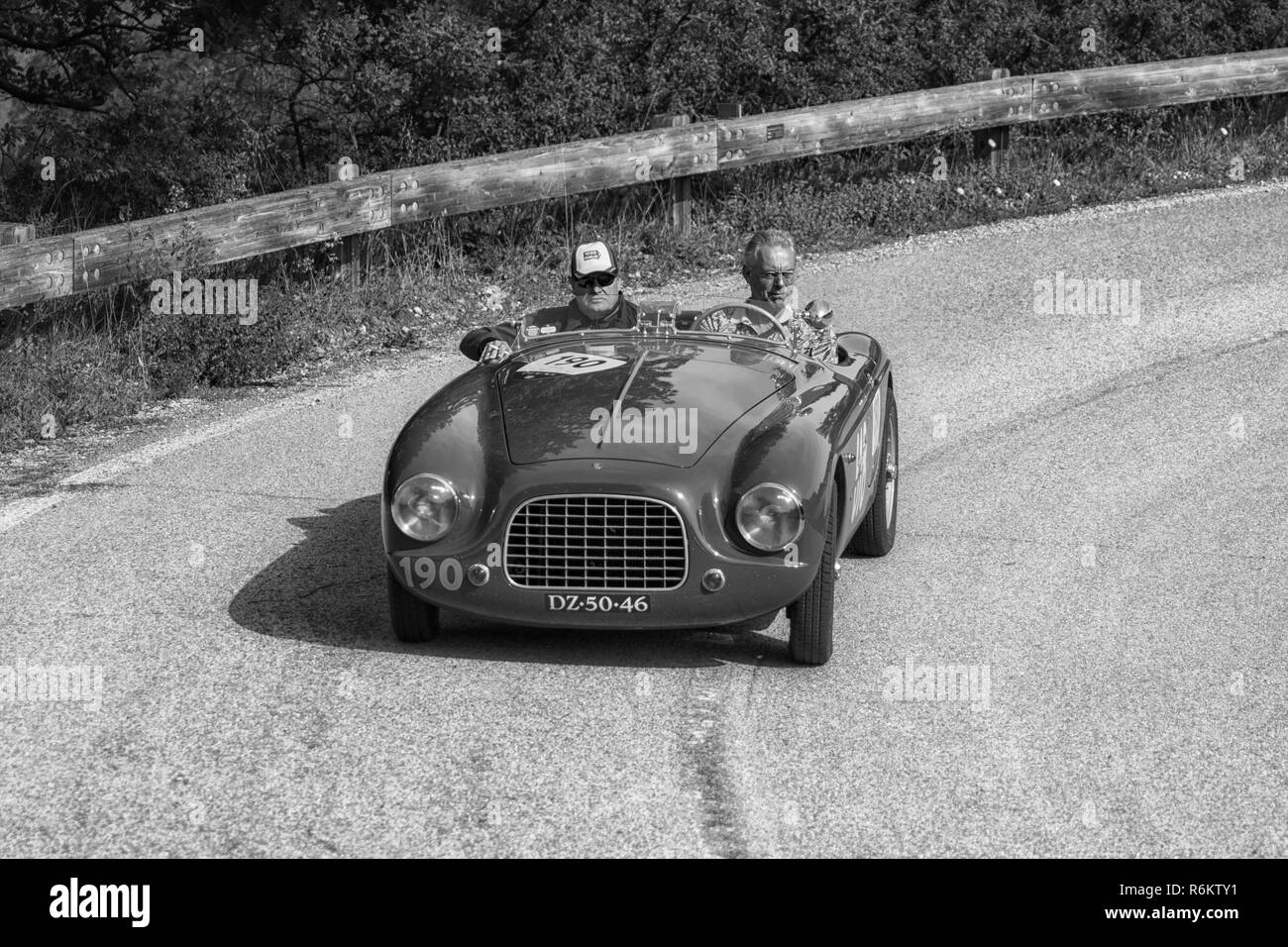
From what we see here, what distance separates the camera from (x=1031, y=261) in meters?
13.6

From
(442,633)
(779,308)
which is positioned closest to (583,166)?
(779,308)

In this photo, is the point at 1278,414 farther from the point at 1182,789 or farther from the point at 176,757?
the point at 176,757

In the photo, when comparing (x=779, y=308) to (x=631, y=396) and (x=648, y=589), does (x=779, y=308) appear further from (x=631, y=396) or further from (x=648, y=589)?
(x=648, y=589)

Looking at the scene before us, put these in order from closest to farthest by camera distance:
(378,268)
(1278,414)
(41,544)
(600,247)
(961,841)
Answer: (961,841) → (41,544) → (600,247) → (1278,414) → (378,268)

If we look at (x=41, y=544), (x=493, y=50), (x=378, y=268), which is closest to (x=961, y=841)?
(x=41, y=544)

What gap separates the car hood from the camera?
6.32 metres

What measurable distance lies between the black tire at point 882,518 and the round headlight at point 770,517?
62.2 inches

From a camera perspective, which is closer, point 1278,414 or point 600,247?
point 600,247

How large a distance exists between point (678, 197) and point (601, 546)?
29.3ft

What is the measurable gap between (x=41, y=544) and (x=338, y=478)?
66.0 inches

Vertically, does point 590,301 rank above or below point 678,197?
above

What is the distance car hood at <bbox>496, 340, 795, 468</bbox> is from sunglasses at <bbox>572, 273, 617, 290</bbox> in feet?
2.54

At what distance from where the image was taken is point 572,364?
7.21m

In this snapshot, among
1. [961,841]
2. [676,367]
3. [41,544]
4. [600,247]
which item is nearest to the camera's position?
[961,841]
